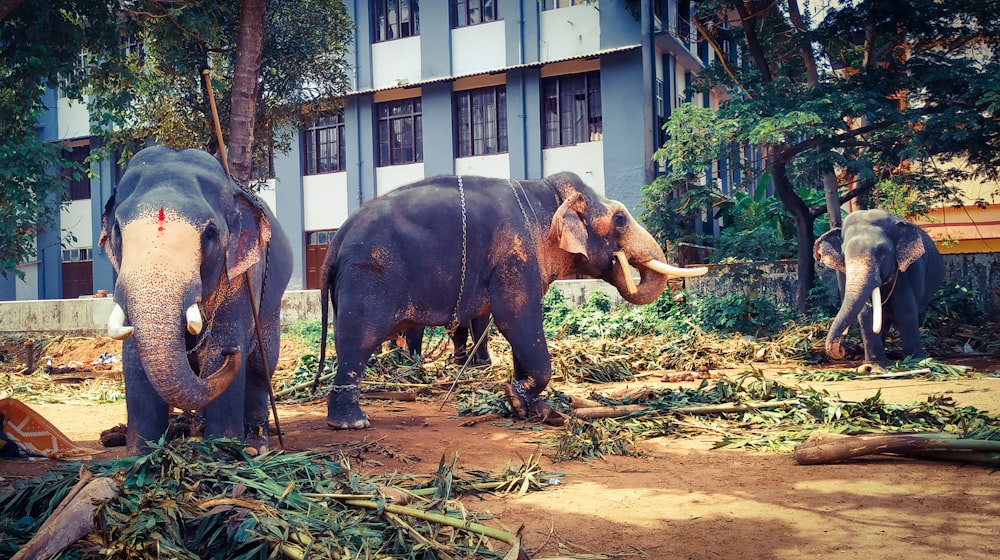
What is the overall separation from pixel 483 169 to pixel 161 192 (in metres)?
17.7

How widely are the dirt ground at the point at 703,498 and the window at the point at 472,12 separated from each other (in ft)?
52.7

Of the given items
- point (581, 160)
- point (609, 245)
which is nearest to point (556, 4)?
point (581, 160)

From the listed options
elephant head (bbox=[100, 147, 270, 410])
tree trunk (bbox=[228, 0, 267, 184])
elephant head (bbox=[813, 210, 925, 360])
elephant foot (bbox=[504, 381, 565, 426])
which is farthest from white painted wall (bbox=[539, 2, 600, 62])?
elephant head (bbox=[100, 147, 270, 410])

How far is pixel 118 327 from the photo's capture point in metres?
4.30

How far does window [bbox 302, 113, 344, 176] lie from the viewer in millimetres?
24125

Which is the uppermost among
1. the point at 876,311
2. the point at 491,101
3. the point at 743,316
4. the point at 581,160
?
the point at 491,101

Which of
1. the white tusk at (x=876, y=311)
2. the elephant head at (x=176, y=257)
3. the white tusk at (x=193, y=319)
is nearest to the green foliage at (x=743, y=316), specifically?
the white tusk at (x=876, y=311)

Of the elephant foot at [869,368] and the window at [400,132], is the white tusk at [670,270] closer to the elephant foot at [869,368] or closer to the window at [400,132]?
the elephant foot at [869,368]

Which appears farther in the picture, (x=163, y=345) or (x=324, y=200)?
(x=324, y=200)

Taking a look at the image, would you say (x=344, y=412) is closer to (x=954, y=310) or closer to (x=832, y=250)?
(x=832, y=250)

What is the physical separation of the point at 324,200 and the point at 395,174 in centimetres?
226

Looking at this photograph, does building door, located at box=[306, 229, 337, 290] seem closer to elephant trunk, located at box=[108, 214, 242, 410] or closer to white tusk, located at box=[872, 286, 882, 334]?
white tusk, located at box=[872, 286, 882, 334]

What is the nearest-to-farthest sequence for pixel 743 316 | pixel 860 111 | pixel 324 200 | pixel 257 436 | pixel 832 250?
pixel 257 436
pixel 832 250
pixel 860 111
pixel 743 316
pixel 324 200

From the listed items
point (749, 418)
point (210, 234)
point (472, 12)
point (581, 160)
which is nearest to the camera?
point (210, 234)
